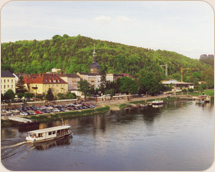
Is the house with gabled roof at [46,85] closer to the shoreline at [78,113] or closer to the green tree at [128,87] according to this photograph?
the shoreline at [78,113]

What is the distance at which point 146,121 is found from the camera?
2873cm

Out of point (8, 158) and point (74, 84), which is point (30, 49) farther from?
point (8, 158)

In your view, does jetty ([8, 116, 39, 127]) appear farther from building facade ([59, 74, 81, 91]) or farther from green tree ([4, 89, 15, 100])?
building facade ([59, 74, 81, 91])

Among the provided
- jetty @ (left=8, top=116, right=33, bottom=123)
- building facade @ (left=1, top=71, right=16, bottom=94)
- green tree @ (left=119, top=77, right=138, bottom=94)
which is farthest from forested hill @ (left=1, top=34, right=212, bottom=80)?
jetty @ (left=8, top=116, right=33, bottom=123)

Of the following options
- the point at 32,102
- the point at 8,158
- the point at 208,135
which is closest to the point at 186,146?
the point at 208,135

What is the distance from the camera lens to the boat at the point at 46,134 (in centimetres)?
2005

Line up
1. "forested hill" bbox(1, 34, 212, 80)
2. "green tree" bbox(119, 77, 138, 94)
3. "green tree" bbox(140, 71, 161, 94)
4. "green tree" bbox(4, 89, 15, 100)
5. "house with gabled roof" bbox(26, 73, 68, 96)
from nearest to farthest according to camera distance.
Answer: "green tree" bbox(4, 89, 15, 100) < "house with gabled roof" bbox(26, 73, 68, 96) < "green tree" bbox(119, 77, 138, 94) < "green tree" bbox(140, 71, 161, 94) < "forested hill" bbox(1, 34, 212, 80)

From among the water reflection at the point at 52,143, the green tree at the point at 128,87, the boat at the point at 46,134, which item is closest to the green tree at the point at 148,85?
the green tree at the point at 128,87

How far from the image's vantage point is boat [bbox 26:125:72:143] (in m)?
20.0

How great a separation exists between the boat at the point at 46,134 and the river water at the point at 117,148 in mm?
482

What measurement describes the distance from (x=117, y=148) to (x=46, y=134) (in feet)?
16.9

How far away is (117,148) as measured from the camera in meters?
18.9

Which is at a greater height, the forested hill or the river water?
the forested hill

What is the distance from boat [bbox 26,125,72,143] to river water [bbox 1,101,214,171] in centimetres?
48
